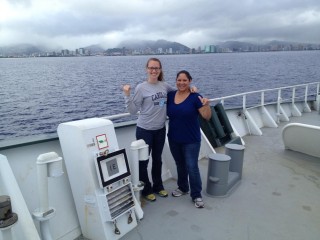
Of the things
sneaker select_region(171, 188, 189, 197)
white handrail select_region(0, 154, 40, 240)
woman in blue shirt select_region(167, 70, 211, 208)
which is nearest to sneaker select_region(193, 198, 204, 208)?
woman in blue shirt select_region(167, 70, 211, 208)

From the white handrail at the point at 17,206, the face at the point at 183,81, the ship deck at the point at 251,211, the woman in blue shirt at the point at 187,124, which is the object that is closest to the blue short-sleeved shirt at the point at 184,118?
the woman in blue shirt at the point at 187,124

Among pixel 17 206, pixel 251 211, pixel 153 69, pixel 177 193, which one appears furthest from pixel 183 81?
pixel 17 206

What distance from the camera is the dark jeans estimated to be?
10.6 feet

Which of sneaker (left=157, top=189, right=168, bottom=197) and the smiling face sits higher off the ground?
the smiling face

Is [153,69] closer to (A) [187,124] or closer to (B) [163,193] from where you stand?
(A) [187,124]

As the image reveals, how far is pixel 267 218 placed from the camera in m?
3.05

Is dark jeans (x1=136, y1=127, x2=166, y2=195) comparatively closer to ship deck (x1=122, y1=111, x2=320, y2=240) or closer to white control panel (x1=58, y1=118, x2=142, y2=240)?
ship deck (x1=122, y1=111, x2=320, y2=240)

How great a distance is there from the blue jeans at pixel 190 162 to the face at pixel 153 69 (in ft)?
2.62

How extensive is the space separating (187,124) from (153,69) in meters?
0.71

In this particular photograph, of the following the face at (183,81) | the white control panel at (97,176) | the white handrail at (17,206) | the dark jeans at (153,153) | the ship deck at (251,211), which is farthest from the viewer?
the dark jeans at (153,153)

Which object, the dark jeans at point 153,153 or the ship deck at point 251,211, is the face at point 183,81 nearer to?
the dark jeans at point 153,153

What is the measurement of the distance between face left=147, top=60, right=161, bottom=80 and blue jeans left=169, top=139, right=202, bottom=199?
80cm

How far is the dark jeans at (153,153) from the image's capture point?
10.6 ft

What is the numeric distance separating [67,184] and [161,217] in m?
1.07
